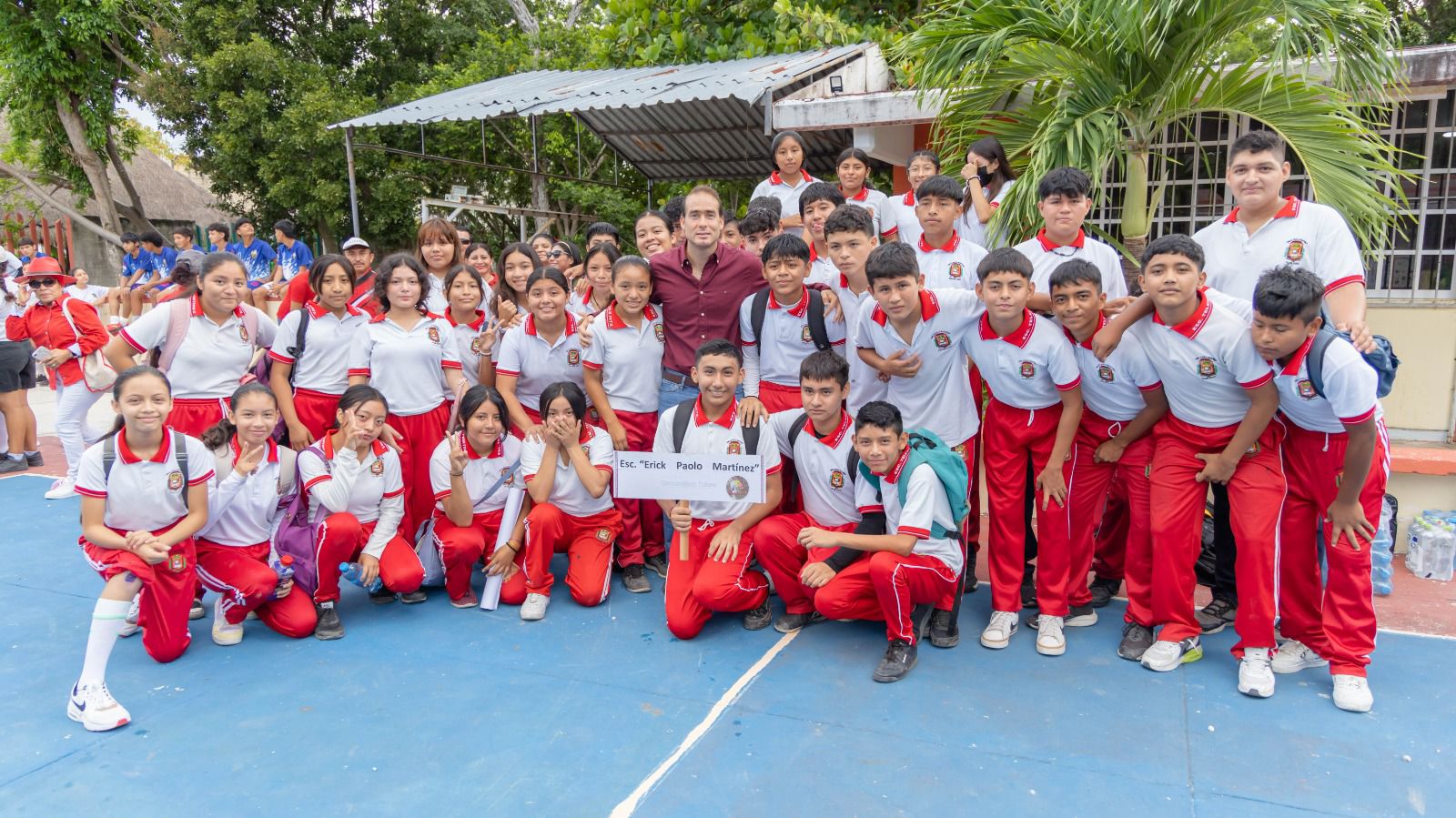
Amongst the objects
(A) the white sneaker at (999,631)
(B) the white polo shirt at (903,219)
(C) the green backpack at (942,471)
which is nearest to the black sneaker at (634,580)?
(C) the green backpack at (942,471)

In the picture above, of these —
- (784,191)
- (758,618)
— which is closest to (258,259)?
(784,191)

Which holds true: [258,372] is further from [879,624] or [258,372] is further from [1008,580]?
[1008,580]

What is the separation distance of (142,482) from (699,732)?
8.20ft

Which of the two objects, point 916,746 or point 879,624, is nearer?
point 916,746

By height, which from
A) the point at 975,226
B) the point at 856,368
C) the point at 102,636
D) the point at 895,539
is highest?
the point at 975,226

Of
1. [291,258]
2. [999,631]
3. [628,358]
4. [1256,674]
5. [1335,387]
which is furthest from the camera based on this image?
[291,258]

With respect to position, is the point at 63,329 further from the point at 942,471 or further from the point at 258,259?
the point at 942,471

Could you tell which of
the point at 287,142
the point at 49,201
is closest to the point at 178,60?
the point at 287,142

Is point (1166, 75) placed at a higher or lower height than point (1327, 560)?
higher

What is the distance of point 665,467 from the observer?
162 inches

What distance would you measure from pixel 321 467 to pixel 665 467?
1617mm

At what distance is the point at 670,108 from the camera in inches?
414

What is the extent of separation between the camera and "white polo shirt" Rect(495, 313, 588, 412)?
15.8 ft

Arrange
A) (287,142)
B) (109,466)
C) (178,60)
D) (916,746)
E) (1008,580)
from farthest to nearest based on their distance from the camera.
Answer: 1. (178,60)
2. (287,142)
3. (1008,580)
4. (109,466)
5. (916,746)
